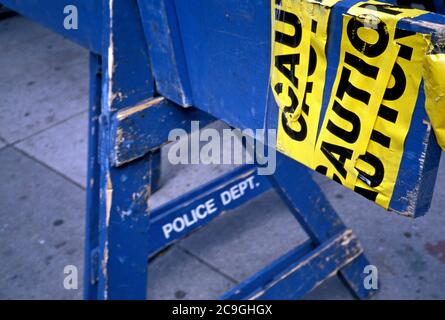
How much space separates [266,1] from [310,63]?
0.16 metres

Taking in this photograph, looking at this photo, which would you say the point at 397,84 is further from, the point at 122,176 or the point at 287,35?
the point at 122,176

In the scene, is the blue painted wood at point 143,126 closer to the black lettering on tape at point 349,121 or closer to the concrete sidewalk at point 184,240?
the black lettering on tape at point 349,121

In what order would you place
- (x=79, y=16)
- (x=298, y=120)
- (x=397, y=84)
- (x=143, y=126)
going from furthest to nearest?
(x=79, y=16), (x=143, y=126), (x=298, y=120), (x=397, y=84)

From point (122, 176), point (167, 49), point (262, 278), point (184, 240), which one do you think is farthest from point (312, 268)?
point (167, 49)

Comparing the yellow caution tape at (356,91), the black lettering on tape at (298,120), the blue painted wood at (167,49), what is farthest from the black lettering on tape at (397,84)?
the blue painted wood at (167,49)

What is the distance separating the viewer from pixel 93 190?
2371 mm

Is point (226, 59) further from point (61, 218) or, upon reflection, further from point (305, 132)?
point (61, 218)

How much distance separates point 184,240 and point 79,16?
1486 millimetres

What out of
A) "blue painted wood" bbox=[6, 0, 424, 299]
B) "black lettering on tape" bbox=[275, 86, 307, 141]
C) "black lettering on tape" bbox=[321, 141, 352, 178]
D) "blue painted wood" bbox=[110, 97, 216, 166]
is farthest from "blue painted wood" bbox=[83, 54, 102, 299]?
"black lettering on tape" bbox=[321, 141, 352, 178]

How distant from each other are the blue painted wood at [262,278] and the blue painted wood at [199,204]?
439mm

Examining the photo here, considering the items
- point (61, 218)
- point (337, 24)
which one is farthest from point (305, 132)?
point (61, 218)

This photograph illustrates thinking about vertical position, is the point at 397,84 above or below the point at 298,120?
above

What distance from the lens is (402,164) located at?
1.07 metres

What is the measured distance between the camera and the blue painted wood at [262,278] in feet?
7.13
